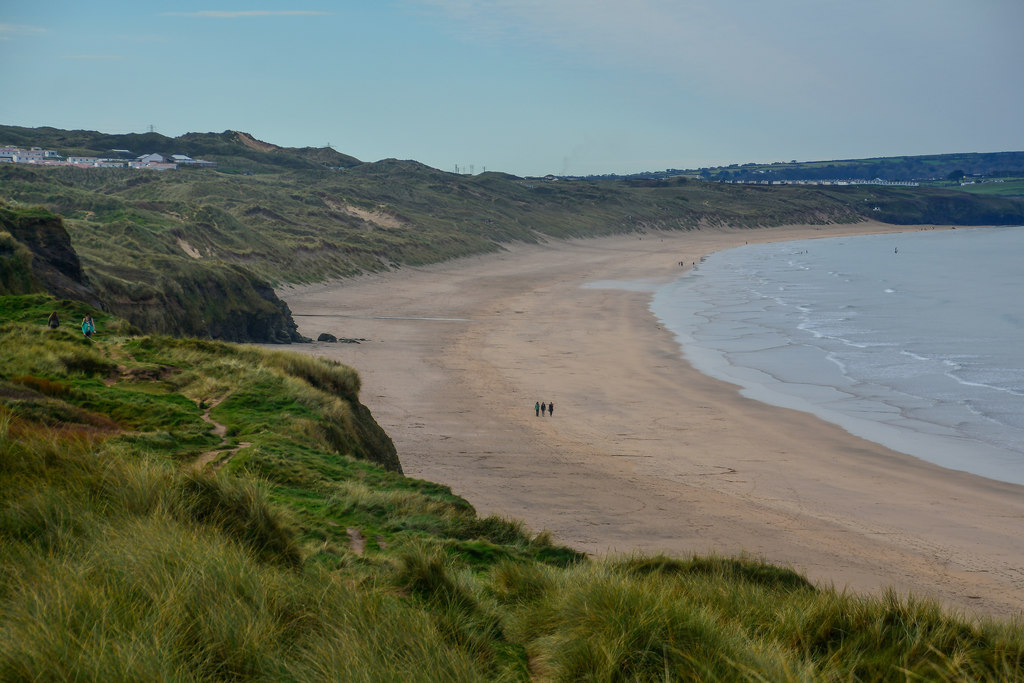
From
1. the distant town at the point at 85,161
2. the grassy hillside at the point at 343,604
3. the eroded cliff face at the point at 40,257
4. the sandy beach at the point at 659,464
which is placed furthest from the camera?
the distant town at the point at 85,161

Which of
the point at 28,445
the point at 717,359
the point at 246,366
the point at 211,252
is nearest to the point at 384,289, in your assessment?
the point at 211,252

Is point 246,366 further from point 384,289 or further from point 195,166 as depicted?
point 195,166

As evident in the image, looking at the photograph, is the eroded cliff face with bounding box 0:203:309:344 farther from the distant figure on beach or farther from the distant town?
the distant town

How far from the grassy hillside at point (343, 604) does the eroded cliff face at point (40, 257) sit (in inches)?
487

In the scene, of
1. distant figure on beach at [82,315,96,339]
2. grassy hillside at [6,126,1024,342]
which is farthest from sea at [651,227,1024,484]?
grassy hillside at [6,126,1024,342]

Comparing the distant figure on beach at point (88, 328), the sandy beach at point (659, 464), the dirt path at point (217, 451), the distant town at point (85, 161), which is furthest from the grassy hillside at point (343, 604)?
the distant town at point (85, 161)

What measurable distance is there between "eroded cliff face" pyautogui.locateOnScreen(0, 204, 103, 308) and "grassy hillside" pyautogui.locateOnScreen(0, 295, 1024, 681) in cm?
1238

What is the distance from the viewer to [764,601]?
5336 millimetres

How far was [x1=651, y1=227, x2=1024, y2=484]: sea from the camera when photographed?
22.0 metres

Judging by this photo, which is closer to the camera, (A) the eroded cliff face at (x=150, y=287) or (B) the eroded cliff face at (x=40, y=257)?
(B) the eroded cliff face at (x=40, y=257)

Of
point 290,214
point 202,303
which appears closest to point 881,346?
point 202,303

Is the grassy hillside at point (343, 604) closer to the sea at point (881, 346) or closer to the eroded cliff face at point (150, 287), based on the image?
the eroded cliff face at point (150, 287)

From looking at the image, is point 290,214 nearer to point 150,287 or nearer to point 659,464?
point 150,287

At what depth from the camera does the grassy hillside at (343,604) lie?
3.55m
